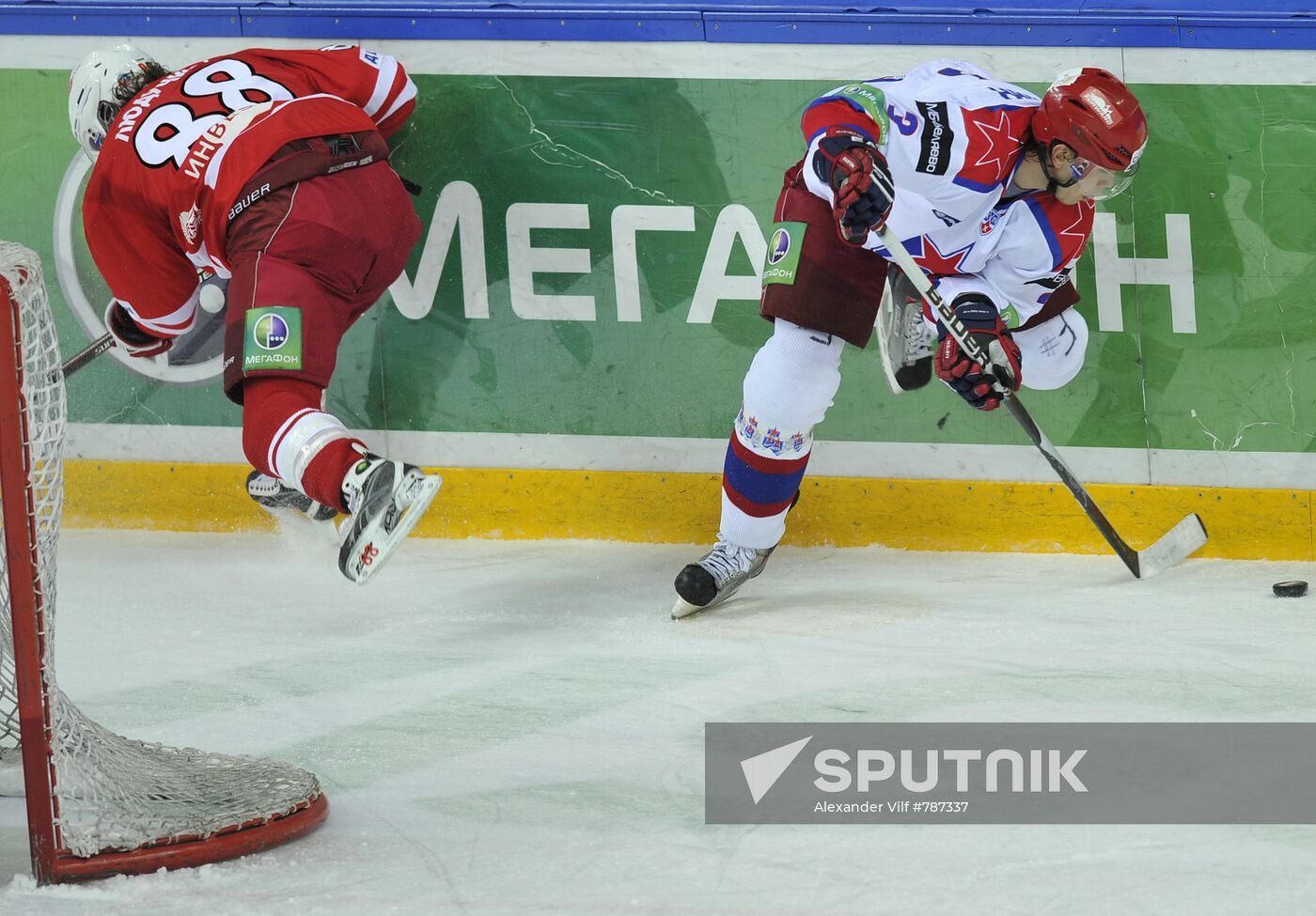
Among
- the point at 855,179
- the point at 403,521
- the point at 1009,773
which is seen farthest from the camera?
the point at 855,179

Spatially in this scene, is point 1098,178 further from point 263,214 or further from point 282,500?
point 282,500

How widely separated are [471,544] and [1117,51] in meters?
1.91

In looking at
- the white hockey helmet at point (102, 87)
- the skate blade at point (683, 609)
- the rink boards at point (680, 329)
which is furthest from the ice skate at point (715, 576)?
the white hockey helmet at point (102, 87)

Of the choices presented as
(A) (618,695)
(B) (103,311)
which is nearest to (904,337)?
(A) (618,695)

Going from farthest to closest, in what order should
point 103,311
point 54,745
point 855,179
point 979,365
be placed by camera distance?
point 103,311, point 979,365, point 855,179, point 54,745

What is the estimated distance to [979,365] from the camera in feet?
9.66

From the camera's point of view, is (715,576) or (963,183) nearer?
(963,183)

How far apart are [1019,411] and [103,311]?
2.29 m

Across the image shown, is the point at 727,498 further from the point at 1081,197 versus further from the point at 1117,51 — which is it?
the point at 1117,51

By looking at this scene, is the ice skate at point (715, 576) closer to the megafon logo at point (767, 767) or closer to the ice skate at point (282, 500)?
the megafon logo at point (767, 767)

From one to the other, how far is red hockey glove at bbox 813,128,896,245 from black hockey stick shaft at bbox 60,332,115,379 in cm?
180

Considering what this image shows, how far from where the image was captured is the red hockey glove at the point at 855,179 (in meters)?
2.69

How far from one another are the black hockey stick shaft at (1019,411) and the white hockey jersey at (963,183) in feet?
0.21

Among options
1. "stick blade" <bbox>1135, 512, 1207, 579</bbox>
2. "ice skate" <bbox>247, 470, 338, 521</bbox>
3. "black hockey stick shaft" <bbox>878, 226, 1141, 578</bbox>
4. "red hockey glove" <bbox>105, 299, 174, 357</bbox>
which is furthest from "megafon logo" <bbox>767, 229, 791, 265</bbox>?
"red hockey glove" <bbox>105, 299, 174, 357</bbox>
